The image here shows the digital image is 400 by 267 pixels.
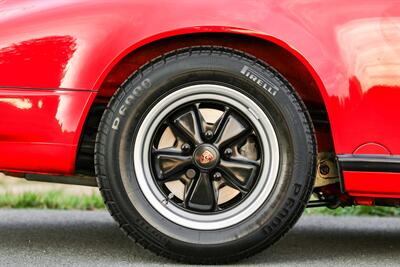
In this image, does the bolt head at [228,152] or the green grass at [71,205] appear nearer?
the bolt head at [228,152]

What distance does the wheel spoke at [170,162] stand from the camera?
360 cm

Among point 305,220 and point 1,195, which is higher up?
point 1,195

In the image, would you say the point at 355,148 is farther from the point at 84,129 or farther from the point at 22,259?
the point at 22,259

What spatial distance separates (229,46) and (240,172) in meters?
0.57

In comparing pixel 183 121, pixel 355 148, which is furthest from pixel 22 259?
pixel 355 148

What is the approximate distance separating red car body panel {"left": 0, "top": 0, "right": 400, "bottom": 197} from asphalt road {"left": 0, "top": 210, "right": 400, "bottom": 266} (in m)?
0.41

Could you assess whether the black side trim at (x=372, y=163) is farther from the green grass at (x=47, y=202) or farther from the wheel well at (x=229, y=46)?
the green grass at (x=47, y=202)

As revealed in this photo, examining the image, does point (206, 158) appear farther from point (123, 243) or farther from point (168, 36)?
point (123, 243)

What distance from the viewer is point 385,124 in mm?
3506

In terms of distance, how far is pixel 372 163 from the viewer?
351cm

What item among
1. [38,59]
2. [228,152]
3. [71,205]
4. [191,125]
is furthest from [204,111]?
[71,205]

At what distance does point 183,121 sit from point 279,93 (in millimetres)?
429

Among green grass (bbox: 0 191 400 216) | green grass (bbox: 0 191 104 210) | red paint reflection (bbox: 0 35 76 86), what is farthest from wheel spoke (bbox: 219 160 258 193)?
green grass (bbox: 0 191 104 210)

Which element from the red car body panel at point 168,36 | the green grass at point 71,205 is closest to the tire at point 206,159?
the red car body panel at point 168,36
